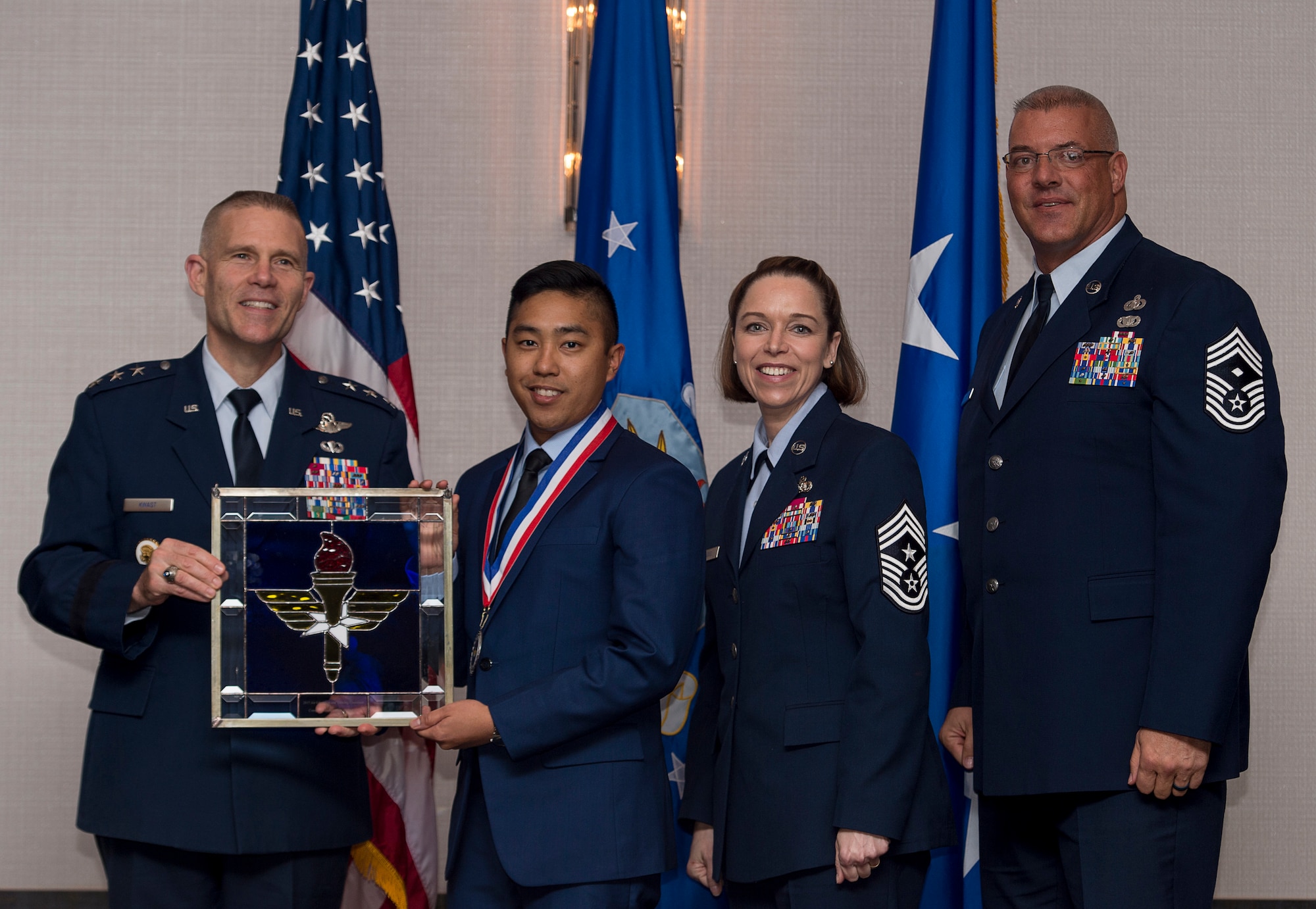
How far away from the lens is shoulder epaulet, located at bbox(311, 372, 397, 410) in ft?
7.98

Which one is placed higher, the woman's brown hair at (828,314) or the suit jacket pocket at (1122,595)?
the woman's brown hair at (828,314)

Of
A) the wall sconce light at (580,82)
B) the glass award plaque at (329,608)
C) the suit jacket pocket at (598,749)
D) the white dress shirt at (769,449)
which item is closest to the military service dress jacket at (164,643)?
the glass award plaque at (329,608)

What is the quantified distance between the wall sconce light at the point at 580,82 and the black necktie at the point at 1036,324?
1.69m

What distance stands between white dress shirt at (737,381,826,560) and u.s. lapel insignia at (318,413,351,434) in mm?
829

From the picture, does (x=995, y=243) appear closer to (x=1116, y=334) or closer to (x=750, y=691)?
(x=1116, y=334)

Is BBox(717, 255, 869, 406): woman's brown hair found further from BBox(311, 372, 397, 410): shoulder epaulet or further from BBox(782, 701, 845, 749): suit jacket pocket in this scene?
BBox(311, 372, 397, 410): shoulder epaulet

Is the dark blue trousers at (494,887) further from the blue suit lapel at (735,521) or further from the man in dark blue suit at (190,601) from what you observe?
the blue suit lapel at (735,521)

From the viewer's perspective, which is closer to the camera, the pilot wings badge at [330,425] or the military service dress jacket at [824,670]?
the military service dress jacket at [824,670]

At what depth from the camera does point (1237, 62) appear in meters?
3.85

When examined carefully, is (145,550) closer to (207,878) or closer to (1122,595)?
(207,878)

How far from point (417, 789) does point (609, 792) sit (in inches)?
55.8

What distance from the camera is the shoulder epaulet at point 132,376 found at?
2.29m

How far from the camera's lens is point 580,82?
3850mm

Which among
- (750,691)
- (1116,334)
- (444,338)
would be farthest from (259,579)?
(444,338)
